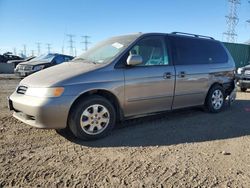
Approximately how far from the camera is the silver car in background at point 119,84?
381 cm

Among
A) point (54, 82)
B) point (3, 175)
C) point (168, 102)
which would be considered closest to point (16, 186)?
point (3, 175)

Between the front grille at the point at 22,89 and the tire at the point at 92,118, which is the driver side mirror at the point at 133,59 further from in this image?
the front grille at the point at 22,89

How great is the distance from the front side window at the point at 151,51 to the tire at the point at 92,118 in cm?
110

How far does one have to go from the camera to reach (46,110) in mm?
3682

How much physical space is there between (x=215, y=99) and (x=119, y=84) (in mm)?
2894

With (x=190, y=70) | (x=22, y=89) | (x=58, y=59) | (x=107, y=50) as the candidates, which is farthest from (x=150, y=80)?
(x=58, y=59)

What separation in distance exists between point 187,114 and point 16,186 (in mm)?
4183

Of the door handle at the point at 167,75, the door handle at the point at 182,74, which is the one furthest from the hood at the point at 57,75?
the door handle at the point at 182,74

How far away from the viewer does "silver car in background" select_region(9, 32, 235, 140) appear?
3.81 metres

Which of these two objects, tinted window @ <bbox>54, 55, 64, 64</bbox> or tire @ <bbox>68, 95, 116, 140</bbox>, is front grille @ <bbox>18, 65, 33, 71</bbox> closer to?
tinted window @ <bbox>54, 55, 64, 64</bbox>

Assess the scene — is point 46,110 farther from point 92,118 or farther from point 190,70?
point 190,70

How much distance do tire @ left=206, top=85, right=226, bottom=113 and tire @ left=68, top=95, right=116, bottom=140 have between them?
2.69 m

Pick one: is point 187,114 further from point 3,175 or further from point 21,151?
point 3,175

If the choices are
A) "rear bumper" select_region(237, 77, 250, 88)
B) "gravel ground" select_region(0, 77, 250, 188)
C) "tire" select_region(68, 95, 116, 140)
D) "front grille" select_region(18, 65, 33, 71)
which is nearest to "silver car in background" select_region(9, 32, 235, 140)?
"tire" select_region(68, 95, 116, 140)
